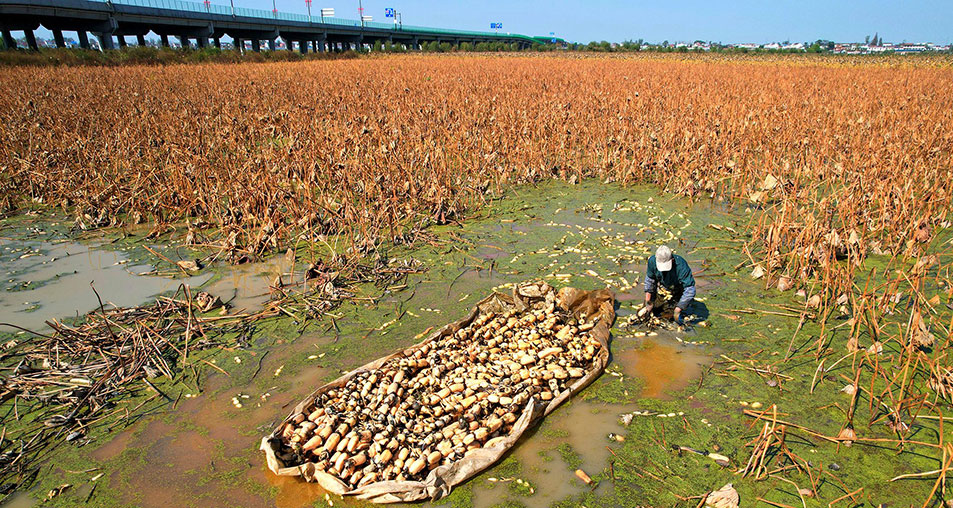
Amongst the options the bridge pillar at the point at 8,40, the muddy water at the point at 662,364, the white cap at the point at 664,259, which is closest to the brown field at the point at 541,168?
the muddy water at the point at 662,364

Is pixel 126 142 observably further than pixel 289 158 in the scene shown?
Yes

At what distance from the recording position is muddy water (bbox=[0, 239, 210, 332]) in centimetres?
506

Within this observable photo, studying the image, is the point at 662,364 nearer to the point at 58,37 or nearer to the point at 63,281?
the point at 63,281

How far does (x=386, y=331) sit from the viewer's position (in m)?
4.70

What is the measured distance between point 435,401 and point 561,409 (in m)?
0.94

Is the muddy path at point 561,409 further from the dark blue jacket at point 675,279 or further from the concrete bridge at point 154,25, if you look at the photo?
the concrete bridge at point 154,25

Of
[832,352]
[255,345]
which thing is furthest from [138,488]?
[832,352]

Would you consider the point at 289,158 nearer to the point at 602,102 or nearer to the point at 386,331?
the point at 386,331

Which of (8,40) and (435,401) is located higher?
(8,40)

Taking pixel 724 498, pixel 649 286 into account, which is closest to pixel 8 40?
pixel 649 286

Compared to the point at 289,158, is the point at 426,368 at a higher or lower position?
lower

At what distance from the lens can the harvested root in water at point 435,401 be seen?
10.2 feet

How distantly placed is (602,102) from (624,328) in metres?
9.75

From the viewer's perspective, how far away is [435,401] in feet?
11.6
